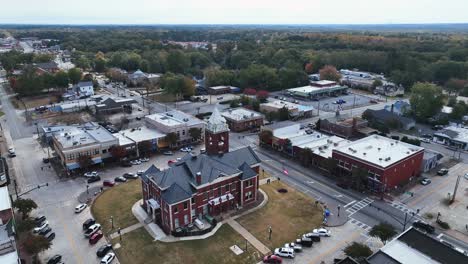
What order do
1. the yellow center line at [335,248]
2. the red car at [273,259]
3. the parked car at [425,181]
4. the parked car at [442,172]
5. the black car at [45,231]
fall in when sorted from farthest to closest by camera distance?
the parked car at [442,172] → the parked car at [425,181] → the black car at [45,231] → the yellow center line at [335,248] → the red car at [273,259]

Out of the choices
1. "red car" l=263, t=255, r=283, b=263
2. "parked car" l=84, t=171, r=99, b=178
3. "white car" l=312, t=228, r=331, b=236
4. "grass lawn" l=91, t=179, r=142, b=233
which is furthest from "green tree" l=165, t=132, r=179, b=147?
"red car" l=263, t=255, r=283, b=263

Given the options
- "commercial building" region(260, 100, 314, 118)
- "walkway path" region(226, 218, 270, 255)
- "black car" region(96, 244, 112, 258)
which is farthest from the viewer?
"commercial building" region(260, 100, 314, 118)

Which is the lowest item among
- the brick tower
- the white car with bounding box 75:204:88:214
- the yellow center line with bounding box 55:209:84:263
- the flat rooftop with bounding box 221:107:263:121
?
the yellow center line with bounding box 55:209:84:263

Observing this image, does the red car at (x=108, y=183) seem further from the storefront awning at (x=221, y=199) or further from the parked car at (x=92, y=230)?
the storefront awning at (x=221, y=199)

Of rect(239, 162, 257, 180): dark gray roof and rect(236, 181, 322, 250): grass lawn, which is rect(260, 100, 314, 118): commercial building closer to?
rect(236, 181, 322, 250): grass lawn

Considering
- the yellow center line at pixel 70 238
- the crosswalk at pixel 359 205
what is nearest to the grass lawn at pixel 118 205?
the yellow center line at pixel 70 238

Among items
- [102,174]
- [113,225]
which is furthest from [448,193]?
[102,174]
